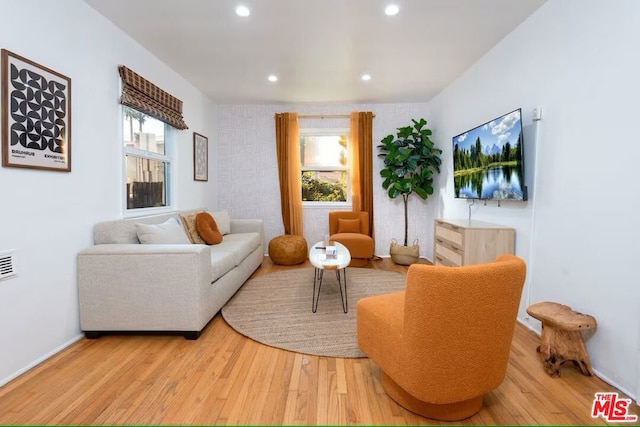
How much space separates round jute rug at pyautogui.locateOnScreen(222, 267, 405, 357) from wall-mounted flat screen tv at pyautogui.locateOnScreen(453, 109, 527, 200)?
4.54 feet

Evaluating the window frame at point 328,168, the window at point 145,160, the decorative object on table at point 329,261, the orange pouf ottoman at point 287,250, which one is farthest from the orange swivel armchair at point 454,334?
the window frame at point 328,168

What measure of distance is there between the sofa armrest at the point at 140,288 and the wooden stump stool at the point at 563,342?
230 cm

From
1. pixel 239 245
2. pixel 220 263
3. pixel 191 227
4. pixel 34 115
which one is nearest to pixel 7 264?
pixel 34 115

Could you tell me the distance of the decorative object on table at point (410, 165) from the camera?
4.52 m

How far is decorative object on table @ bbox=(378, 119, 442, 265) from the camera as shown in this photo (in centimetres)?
452

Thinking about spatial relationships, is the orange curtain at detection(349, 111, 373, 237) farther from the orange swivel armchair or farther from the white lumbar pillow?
the orange swivel armchair

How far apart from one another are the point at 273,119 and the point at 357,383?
4.26 m

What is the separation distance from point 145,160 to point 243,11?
185cm

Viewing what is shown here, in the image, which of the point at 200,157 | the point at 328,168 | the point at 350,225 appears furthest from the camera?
the point at 328,168

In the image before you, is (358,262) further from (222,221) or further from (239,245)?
(222,221)

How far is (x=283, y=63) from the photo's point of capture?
3.40m

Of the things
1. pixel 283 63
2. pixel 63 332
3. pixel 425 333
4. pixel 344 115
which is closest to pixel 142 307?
pixel 63 332

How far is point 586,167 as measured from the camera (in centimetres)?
196

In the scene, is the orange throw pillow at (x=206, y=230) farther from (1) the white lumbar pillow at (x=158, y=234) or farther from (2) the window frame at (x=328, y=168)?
(2) the window frame at (x=328, y=168)
